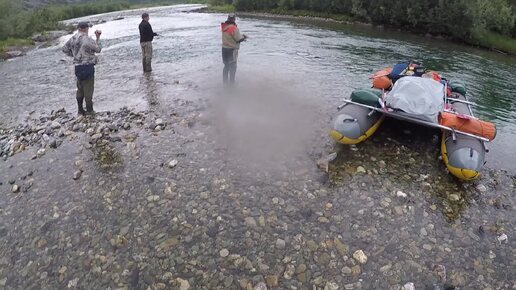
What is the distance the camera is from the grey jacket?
12.2 meters

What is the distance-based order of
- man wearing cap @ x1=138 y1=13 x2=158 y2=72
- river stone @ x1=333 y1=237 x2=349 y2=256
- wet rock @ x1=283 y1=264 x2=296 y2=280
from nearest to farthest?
1. wet rock @ x1=283 y1=264 x2=296 y2=280
2. river stone @ x1=333 y1=237 x2=349 y2=256
3. man wearing cap @ x1=138 y1=13 x2=158 y2=72

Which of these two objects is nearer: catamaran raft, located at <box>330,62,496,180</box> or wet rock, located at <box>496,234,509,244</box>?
wet rock, located at <box>496,234,509,244</box>

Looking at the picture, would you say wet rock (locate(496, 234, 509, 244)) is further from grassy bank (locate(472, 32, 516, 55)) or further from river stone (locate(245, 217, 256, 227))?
grassy bank (locate(472, 32, 516, 55))

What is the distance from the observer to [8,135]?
484 inches

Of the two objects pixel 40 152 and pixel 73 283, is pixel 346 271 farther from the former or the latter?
pixel 40 152

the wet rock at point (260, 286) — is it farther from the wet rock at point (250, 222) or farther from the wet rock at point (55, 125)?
the wet rock at point (55, 125)

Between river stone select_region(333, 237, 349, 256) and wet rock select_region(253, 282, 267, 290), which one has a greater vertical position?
river stone select_region(333, 237, 349, 256)

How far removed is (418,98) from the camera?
10.9 m

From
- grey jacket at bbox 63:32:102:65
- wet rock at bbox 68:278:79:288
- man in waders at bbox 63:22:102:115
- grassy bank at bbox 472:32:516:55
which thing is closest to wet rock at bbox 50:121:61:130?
man in waders at bbox 63:22:102:115

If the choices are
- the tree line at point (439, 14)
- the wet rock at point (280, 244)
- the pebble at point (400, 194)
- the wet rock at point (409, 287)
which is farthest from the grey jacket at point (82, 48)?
the tree line at point (439, 14)

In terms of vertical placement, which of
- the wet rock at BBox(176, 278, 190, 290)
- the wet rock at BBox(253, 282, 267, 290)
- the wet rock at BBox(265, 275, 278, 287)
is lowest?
the wet rock at BBox(176, 278, 190, 290)

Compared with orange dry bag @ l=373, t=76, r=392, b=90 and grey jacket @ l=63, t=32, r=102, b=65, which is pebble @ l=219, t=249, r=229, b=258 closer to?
grey jacket @ l=63, t=32, r=102, b=65

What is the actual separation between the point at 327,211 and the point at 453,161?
3.87 m

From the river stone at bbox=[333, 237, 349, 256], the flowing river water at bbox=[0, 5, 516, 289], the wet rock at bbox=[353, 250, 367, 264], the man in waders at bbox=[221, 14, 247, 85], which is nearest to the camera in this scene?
the flowing river water at bbox=[0, 5, 516, 289]
